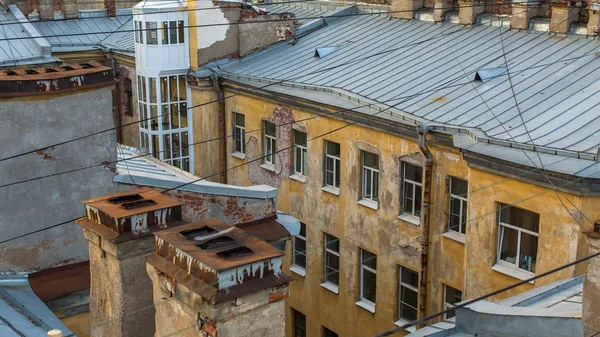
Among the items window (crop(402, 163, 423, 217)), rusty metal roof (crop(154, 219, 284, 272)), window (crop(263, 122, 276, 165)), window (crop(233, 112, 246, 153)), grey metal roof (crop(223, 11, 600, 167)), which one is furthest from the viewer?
window (crop(233, 112, 246, 153))

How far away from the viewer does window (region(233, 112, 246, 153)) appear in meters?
24.1

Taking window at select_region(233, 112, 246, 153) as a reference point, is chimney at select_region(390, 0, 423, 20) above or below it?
above

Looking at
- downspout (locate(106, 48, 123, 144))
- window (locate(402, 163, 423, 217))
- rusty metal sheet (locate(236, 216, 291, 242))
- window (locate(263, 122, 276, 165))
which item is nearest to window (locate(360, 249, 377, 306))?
window (locate(402, 163, 423, 217))

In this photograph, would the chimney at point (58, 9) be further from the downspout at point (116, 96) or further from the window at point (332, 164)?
the window at point (332, 164)

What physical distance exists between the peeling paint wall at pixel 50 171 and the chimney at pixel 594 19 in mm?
10777

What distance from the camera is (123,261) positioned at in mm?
9938

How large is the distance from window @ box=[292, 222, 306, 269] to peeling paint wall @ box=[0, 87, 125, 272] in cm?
932

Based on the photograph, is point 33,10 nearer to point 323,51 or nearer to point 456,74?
point 323,51

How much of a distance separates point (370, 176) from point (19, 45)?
40.4ft

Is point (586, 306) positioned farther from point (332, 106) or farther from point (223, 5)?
point (223, 5)

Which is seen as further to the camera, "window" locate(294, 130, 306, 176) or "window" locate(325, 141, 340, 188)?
"window" locate(294, 130, 306, 176)

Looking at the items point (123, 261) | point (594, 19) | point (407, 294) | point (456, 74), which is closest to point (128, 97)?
point (456, 74)

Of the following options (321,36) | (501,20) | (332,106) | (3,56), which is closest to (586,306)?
(332,106)

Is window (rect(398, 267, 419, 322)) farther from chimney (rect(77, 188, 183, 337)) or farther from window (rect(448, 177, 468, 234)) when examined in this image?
chimney (rect(77, 188, 183, 337))
